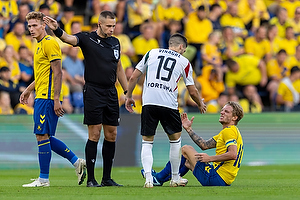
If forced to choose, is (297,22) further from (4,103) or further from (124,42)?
(4,103)

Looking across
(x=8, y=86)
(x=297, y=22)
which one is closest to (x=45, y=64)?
(x=8, y=86)

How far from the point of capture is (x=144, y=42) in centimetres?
1605

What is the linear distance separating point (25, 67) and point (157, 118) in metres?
7.17

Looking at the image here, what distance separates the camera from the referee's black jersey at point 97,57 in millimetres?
8016

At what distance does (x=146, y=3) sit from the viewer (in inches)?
677

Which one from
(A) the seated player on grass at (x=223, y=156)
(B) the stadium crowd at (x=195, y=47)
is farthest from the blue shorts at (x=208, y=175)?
(B) the stadium crowd at (x=195, y=47)

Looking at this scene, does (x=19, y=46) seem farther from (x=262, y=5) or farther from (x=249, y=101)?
(x=262, y=5)

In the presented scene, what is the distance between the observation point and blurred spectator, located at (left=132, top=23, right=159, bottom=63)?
15.9 metres

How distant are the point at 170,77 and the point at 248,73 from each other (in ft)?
28.1

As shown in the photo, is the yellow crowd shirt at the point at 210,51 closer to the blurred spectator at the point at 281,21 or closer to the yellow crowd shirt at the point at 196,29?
the yellow crowd shirt at the point at 196,29

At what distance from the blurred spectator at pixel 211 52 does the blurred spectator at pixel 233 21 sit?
1.37 meters

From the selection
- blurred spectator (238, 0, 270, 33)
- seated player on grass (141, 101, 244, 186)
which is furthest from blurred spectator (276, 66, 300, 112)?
seated player on grass (141, 101, 244, 186)

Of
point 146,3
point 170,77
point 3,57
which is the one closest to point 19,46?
point 3,57

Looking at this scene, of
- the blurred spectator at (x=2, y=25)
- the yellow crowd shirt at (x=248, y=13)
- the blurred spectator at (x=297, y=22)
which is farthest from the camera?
the blurred spectator at (x=297, y=22)
